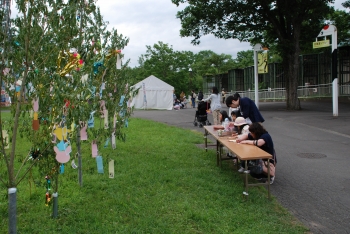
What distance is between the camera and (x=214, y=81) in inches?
2032

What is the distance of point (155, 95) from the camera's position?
2780 centimetres

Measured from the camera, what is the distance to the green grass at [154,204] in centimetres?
402

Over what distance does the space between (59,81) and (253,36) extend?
22211mm

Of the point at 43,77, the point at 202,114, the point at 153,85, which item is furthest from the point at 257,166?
the point at 153,85

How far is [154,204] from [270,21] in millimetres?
18111

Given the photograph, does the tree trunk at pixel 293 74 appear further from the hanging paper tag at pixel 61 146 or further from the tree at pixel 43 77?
the hanging paper tag at pixel 61 146

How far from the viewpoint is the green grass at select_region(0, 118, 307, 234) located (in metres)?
4.02

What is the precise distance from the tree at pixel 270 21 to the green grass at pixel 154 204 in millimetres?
14820

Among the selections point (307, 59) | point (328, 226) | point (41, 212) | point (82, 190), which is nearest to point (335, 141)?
point (328, 226)

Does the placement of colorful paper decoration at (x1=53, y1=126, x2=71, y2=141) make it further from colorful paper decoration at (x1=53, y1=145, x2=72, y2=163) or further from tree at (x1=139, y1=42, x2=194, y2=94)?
tree at (x1=139, y1=42, x2=194, y2=94)

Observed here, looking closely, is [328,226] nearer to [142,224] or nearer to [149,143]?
[142,224]

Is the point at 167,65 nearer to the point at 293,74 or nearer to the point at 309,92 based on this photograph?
the point at 309,92

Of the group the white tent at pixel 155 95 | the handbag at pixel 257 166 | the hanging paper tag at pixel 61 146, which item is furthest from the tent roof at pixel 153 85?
the hanging paper tag at pixel 61 146

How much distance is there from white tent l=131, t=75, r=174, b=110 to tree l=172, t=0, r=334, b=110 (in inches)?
242
